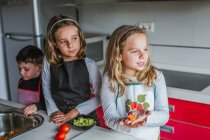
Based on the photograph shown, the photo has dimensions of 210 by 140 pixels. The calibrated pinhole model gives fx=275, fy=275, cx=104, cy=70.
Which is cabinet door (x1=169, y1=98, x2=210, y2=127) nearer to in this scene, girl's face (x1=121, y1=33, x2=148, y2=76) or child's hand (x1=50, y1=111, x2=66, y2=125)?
girl's face (x1=121, y1=33, x2=148, y2=76)

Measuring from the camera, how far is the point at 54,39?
1344 millimetres

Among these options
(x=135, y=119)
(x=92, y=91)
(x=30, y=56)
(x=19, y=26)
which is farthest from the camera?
(x=19, y=26)

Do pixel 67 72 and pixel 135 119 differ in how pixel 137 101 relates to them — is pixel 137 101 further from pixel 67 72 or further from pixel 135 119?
pixel 67 72

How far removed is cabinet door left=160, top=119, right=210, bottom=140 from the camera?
1.62 m

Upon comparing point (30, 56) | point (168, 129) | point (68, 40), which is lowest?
point (168, 129)

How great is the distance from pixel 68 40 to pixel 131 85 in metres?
0.38

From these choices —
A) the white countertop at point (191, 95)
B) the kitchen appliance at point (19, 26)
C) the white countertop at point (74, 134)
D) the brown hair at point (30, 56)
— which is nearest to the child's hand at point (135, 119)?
the white countertop at point (74, 134)

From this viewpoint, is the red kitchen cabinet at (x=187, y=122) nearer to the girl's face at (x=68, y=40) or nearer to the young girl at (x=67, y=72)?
the young girl at (x=67, y=72)

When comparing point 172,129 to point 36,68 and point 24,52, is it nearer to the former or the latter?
→ point 36,68

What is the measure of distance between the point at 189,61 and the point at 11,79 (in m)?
1.66

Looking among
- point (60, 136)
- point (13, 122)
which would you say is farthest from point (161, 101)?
point (13, 122)

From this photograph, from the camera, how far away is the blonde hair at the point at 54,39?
4.31 feet

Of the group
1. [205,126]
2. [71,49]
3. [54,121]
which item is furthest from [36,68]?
[205,126]

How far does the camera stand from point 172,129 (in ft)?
5.74
